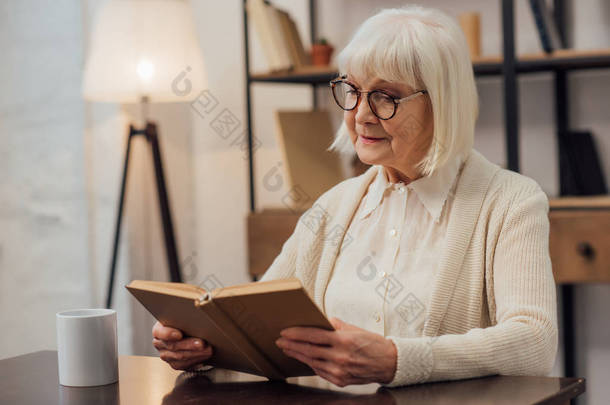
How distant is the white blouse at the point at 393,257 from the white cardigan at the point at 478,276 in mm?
35

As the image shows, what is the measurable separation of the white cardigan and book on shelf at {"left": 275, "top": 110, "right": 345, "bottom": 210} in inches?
42.8

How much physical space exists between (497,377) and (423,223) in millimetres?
434

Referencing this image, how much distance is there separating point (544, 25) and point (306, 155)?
0.94 m

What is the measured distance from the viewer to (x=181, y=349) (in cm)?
129

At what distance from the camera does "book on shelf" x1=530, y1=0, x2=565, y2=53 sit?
2.41 metres

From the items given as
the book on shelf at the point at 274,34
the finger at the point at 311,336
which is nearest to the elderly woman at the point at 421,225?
the finger at the point at 311,336

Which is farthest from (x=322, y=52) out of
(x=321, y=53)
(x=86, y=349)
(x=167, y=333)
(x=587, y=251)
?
(x=86, y=349)

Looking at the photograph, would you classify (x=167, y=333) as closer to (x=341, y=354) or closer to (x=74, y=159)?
(x=341, y=354)

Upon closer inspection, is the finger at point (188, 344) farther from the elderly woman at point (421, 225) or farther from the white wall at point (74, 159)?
the white wall at point (74, 159)

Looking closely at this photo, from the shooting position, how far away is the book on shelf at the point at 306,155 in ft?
9.24

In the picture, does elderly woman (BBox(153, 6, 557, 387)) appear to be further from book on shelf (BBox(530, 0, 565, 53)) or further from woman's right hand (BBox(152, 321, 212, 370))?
book on shelf (BBox(530, 0, 565, 53))

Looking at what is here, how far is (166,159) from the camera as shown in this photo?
3.28 meters

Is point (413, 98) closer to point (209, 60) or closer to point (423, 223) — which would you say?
point (423, 223)

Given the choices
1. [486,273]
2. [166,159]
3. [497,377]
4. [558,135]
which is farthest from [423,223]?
[166,159]
